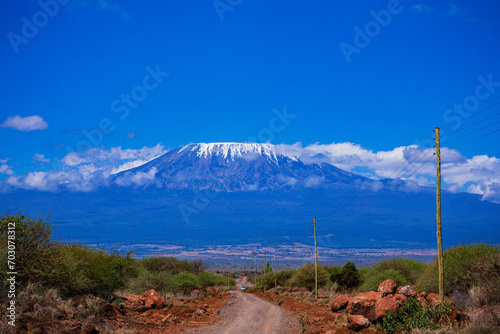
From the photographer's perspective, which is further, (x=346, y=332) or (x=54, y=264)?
(x=54, y=264)

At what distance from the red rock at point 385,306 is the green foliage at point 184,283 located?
23.7 meters

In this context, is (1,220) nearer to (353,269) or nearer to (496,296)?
(496,296)

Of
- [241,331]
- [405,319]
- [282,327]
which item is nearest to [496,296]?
[405,319]

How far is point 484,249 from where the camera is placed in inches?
849

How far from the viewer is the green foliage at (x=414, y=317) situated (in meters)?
14.7

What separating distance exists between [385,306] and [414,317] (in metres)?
1.27

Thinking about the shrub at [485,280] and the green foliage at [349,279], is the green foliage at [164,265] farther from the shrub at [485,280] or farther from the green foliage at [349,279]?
the shrub at [485,280]

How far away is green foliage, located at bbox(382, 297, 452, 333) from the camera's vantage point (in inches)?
579

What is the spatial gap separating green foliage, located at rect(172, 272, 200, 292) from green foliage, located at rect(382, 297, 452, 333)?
2456cm

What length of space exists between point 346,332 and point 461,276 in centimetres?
902

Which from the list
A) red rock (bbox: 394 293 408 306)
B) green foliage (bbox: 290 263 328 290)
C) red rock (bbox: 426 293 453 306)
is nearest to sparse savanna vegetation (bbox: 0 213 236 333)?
red rock (bbox: 394 293 408 306)

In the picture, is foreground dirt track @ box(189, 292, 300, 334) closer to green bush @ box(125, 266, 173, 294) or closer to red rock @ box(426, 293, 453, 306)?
red rock @ box(426, 293, 453, 306)

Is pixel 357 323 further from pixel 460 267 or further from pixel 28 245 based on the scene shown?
pixel 28 245

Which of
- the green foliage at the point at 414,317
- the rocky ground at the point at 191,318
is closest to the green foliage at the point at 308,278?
the rocky ground at the point at 191,318
